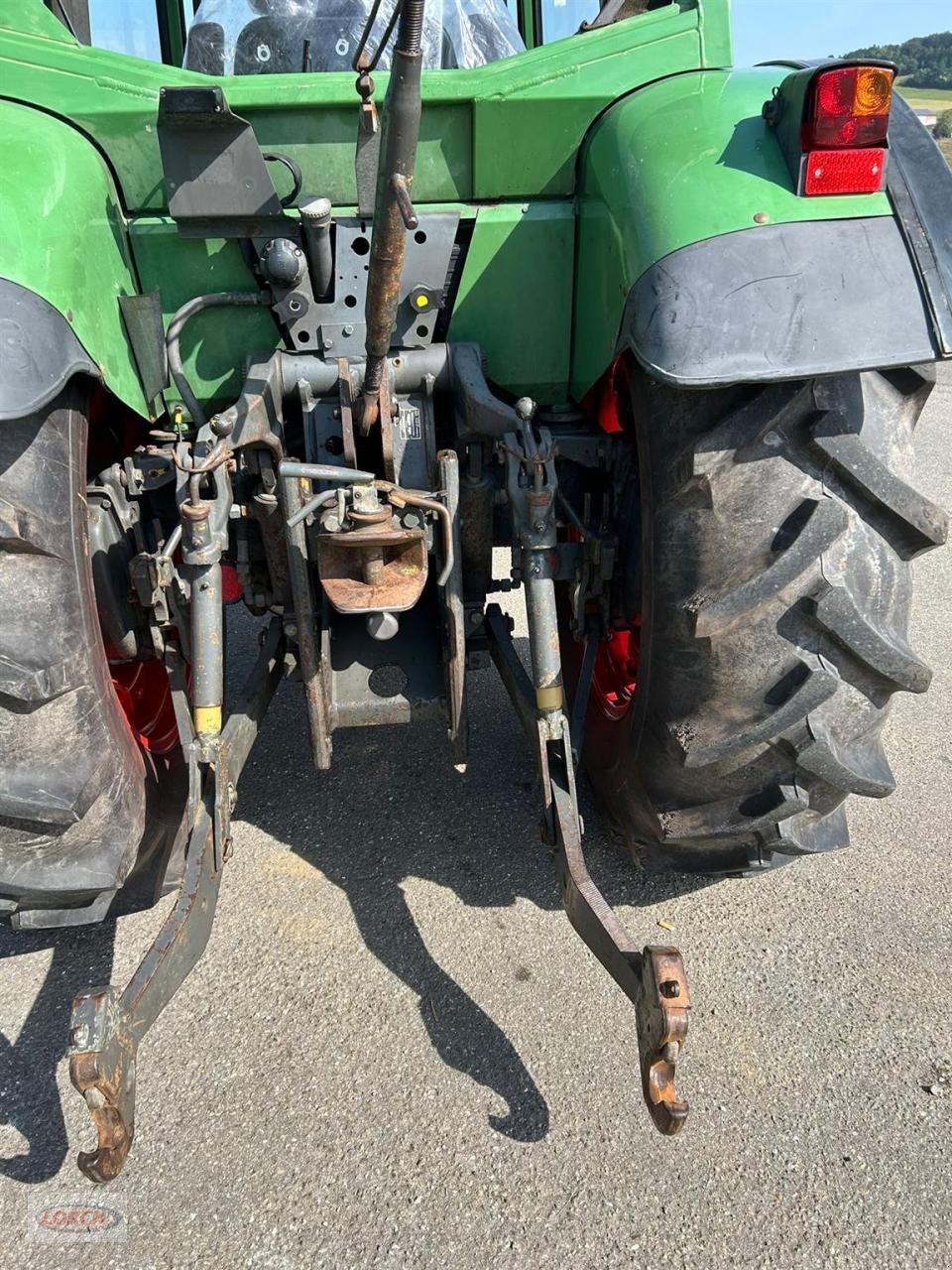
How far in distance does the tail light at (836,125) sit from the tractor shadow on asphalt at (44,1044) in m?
2.31

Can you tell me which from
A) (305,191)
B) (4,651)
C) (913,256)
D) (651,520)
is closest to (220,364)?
(305,191)

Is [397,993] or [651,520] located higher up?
[651,520]

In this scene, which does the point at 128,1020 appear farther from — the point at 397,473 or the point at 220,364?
the point at 220,364

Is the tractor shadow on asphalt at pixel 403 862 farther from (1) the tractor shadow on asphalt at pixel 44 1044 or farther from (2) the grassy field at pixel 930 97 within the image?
(2) the grassy field at pixel 930 97

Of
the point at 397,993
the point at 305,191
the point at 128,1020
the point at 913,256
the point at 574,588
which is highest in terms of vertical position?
the point at 305,191

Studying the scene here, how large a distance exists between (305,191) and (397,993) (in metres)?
1.87

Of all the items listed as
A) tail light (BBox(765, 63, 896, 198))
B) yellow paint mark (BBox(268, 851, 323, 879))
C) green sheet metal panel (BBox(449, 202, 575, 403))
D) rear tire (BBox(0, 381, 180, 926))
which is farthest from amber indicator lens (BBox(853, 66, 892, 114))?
yellow paint mark (BBox(268, 851, 323, 879))

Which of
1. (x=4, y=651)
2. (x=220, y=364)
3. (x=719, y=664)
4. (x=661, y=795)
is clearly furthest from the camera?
(x=220, y=364)

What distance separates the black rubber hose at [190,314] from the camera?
2006mm

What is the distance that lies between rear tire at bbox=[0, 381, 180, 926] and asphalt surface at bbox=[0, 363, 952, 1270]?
0.47 meters

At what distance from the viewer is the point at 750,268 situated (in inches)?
60.0

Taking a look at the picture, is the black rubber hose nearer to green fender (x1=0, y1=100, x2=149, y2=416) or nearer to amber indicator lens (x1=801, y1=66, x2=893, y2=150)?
green fender (x1=0, y1=100, x2=149, y2=416)

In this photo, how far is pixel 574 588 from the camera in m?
2.22

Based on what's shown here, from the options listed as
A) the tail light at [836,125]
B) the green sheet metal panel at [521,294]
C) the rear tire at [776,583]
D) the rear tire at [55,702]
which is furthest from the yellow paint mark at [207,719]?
the tail light at [836,125]
